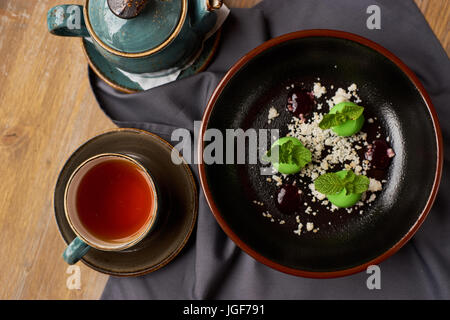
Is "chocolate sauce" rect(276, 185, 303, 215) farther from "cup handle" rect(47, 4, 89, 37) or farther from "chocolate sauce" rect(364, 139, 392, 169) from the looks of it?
"cup handle" rect(47, 4, 89, 37)


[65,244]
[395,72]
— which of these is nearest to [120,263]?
[65,244]

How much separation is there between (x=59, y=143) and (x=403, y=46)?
2.27ft

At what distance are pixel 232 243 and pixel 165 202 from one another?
0.50ft

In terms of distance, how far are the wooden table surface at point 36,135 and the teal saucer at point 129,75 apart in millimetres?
59

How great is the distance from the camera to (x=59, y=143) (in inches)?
33.0

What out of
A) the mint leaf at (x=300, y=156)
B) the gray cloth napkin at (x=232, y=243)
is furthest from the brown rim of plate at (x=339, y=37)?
the mint leaf at (x=300, y=156)

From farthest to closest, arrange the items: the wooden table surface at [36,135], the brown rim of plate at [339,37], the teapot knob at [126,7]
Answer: the wooden table surface at [36,135]
the brown rim of plate at [339,37]
the teapot knob at [126,7]

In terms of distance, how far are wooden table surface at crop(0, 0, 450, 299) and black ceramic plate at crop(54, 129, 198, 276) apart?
0.28 ft

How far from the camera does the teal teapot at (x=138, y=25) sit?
638 mm

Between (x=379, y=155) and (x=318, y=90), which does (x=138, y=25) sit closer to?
(x=318, y=90)

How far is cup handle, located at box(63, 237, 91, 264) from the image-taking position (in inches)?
26.4

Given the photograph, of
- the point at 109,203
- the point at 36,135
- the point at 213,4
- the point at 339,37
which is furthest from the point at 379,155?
the point at 36,135

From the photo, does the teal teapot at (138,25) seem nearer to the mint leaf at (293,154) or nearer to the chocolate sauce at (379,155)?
the mint leaf at (293,154)

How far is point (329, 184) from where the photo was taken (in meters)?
0.72
